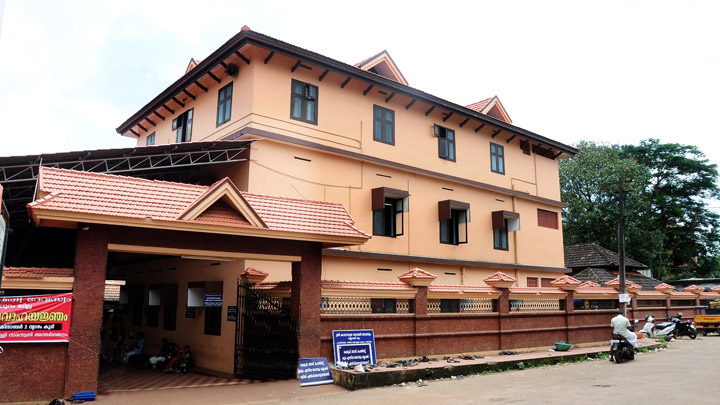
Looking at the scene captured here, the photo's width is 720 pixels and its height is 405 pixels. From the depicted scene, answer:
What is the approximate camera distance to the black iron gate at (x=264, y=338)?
484 inches

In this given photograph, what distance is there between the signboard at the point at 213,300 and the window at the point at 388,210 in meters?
5.80

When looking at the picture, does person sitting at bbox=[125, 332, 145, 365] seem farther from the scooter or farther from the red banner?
the scooter

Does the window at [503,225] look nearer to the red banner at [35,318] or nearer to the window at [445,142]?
the window at [445,142]

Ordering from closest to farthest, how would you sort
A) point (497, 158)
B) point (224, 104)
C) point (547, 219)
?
point (224, 104)
point (497, 158)
point (547, 219)

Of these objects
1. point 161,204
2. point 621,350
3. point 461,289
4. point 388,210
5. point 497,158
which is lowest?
point 621,350

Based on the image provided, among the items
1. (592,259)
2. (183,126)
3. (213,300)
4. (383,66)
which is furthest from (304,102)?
(592,259)

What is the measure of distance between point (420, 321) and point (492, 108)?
44.9ft

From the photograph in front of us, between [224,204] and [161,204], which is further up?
[224,204]

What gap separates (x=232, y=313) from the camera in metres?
14.2

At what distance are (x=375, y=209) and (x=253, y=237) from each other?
7.23 metres

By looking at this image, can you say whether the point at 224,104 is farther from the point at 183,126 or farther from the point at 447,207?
the point at 447,207

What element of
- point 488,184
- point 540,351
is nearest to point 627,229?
point 488,184

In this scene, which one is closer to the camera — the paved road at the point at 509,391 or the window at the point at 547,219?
the paved road at the point at 509,391

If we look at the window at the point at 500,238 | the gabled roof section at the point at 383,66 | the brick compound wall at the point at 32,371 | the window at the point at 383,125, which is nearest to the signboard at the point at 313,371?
the brick compound wall at the point at 32,371
